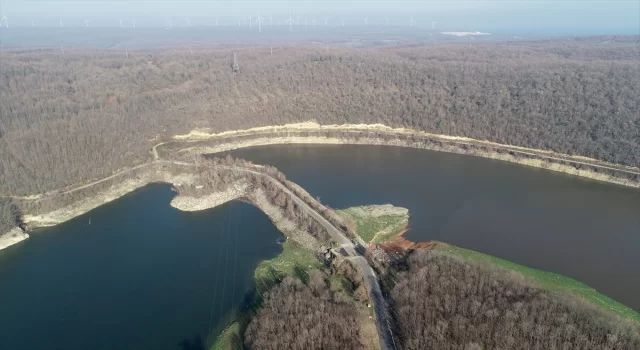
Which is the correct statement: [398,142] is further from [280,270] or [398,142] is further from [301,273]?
[280,270]

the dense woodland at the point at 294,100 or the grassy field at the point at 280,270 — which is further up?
the dense woodland at the point at 294,100

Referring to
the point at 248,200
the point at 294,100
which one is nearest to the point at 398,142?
the point at 294,100

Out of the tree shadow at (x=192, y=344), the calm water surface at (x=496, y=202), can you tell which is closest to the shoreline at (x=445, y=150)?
the calm water surface at (x=496, y=202)

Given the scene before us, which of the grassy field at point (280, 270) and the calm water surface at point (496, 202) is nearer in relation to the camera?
the grassy field at point (280, 270)

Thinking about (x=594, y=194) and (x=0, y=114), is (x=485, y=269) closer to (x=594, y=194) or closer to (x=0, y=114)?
(x=594, y=194)

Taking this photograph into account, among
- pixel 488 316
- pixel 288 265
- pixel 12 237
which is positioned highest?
pixel 488 316

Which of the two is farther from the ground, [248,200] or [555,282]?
[248,200]

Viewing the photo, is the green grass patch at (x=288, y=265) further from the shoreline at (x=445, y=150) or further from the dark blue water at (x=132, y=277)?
the shoreline at (x=445, y=150)

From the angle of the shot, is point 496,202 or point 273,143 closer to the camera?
point 496,202

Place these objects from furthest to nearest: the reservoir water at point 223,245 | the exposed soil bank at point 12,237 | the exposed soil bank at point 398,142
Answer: the exposed soil bank at point 398,142
the exposed soil bank at point 12,237
the reservoir water at point 223,245
